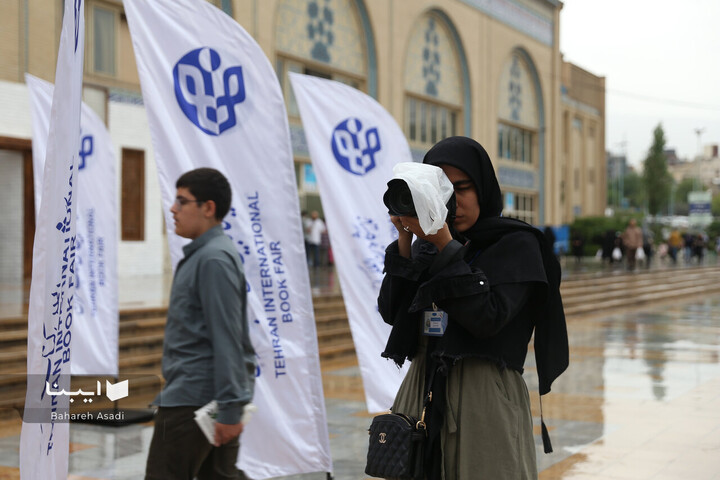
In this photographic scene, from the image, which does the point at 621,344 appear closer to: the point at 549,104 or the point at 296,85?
the point at 296,85

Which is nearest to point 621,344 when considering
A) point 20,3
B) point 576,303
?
point 576,303

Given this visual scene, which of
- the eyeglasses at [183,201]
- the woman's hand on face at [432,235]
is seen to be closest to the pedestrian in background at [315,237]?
the eyeglasses at [183,201]

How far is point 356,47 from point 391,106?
2.25 m

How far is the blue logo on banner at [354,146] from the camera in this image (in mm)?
6699

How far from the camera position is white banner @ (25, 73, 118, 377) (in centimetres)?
769

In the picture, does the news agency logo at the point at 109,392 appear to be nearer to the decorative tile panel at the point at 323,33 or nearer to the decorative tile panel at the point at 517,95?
the decorative tile panel at the point at 323,33

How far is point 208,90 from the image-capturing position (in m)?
4.86

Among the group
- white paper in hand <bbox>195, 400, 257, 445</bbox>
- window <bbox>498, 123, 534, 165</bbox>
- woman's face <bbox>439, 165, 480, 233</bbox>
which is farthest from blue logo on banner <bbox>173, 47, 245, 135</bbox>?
window <bbox>498, 123, 534, 165</bbox>

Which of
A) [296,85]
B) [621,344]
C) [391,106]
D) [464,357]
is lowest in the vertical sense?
[621,344]

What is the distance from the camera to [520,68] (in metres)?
37.3

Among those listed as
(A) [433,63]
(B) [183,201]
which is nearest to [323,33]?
(A) [433,63]

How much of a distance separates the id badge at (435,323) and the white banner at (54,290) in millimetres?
1271

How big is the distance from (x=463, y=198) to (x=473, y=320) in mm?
406

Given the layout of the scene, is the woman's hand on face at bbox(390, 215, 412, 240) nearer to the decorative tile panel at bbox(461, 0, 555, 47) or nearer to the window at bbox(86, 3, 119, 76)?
the window at bbox(86, 3, 119, 76)
